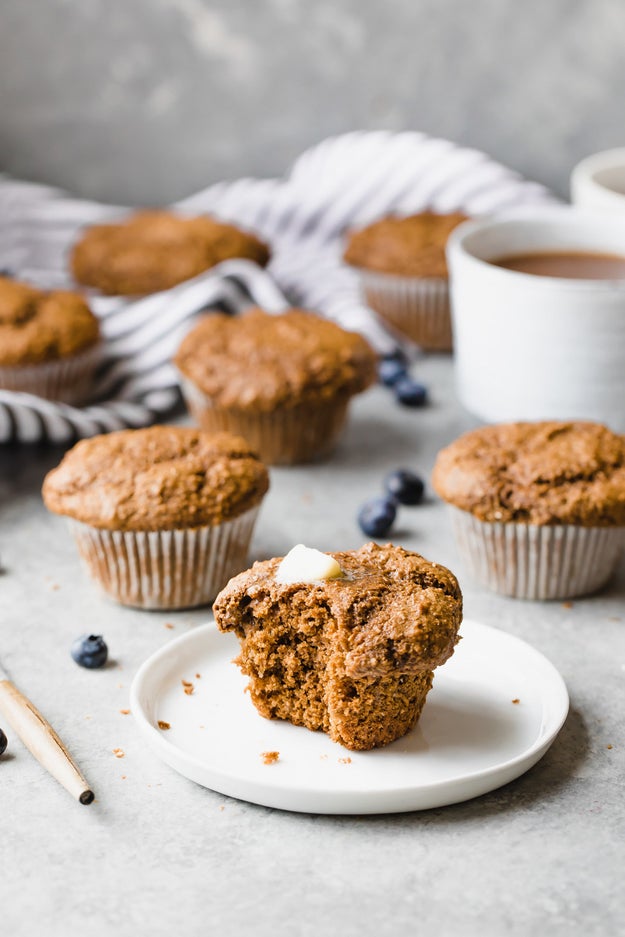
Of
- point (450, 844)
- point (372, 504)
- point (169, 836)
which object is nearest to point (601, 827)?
point (450, 844)

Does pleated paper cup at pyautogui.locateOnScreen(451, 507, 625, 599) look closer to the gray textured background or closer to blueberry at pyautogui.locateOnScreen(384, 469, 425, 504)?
blueberry at pyautogui.locateOnScreen(384, 469, 425, 504)

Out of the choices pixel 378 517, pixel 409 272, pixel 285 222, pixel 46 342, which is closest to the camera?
pixel 378 517

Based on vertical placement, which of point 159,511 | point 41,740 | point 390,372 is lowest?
point 390,372

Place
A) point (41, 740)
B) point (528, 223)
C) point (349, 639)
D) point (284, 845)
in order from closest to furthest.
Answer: point (284, 845), point (349, 639), point (41, 740), point (528, 223)

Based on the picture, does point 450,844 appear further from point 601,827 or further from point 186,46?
point 186,46

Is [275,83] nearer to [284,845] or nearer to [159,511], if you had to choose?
[159,511]

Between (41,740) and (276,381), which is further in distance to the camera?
(276,381)

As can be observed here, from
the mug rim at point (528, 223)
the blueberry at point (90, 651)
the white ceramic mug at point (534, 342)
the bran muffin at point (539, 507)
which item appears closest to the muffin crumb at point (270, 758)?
the blueberry at point (90, 651)

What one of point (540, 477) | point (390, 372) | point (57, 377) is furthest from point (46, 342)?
point (540, 477)
